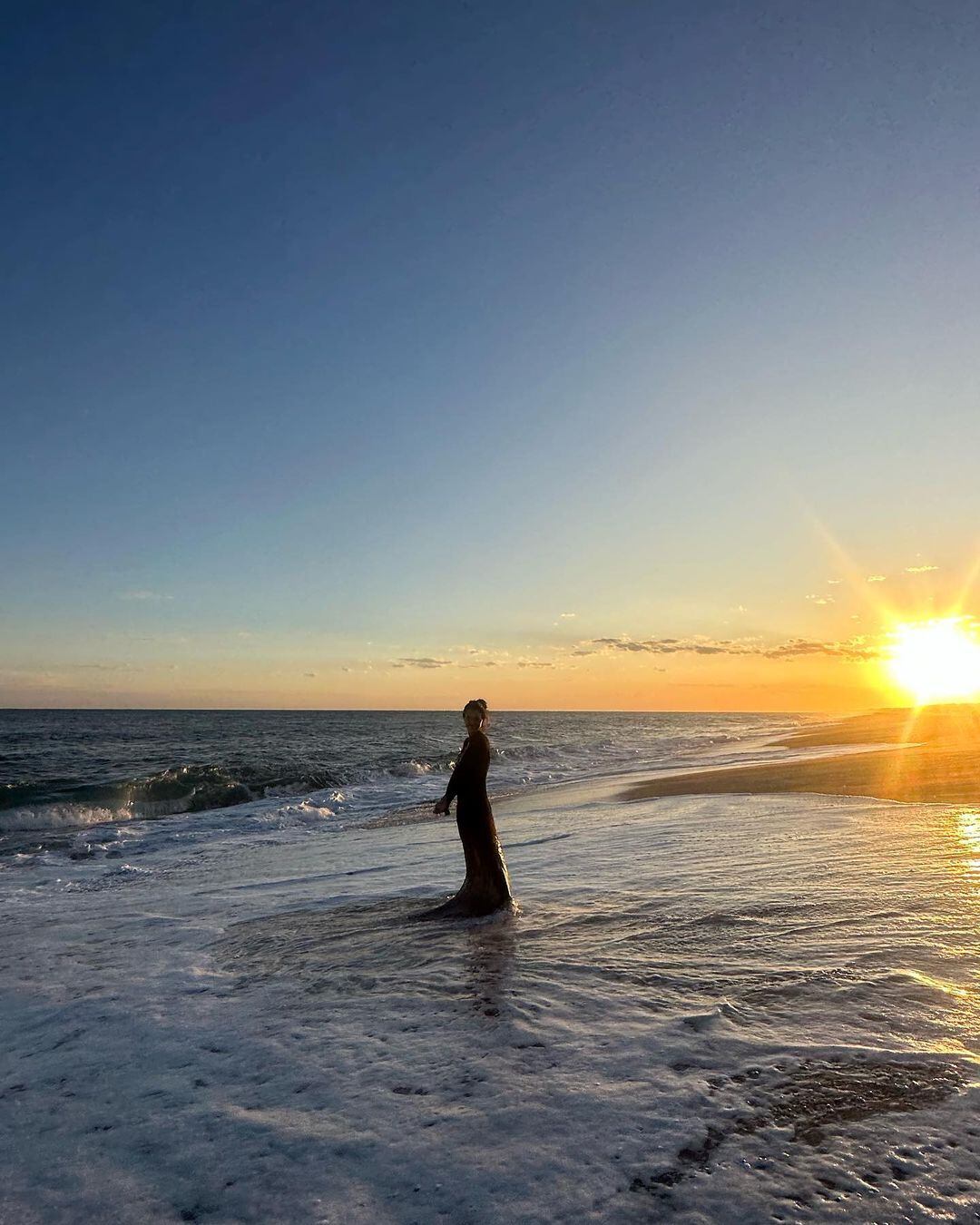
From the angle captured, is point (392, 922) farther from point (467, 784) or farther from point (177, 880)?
point (177, 880)

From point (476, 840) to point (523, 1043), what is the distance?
3.53m

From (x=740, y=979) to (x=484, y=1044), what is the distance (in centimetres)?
186

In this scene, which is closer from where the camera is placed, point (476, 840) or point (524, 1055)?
point (524, 1055)

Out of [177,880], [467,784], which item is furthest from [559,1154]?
[177,880]

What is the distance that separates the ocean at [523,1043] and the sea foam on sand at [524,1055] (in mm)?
19

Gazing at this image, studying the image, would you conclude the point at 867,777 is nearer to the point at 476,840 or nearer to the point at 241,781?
the point at 476,840

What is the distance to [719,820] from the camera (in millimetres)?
13367

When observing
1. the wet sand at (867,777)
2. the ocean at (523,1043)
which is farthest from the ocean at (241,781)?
the ocean at (523,1043)

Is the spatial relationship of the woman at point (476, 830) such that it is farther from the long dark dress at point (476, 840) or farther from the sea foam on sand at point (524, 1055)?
the sea foam on sand at point (524, 1055)

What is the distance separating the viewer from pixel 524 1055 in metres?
4.37

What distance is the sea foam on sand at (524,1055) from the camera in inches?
124

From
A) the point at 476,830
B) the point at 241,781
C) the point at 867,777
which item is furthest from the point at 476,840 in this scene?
the point at 241,781

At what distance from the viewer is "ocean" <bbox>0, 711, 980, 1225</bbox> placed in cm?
316

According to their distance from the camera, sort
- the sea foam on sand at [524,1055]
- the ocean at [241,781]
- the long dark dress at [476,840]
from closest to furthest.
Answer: the sea foam on sand at [524,1055]
the long dark dress at [476,840]
the ocean at [241,781]
